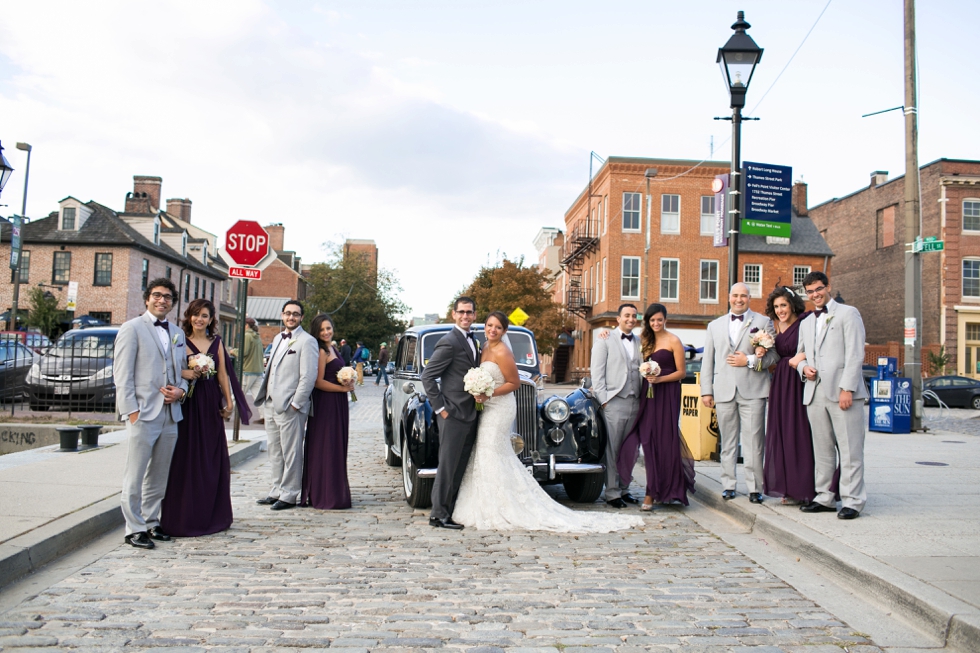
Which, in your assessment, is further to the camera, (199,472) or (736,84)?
(736,84)

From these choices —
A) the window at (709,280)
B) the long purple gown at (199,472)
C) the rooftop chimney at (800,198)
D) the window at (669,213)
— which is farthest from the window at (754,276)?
the long purple gown at (199,472)

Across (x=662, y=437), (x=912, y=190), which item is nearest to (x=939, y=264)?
(x=912, y=190)

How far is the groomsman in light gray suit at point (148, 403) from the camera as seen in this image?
5867mm

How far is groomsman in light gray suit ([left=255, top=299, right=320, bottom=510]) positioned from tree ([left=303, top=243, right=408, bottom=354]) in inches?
1943

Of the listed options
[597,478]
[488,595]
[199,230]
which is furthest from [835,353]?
[199,230]

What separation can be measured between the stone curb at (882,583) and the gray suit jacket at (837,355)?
1192 mm

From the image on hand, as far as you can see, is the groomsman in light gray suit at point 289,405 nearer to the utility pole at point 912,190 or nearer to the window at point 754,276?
the utility pole at point 912,190

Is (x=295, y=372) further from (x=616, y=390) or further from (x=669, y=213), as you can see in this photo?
(x=669, y=213)

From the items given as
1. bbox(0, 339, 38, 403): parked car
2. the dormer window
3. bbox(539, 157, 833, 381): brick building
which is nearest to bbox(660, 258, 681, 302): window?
bbox(539, 157, 833, 381): brick building

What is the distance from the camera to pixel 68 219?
4372 cm

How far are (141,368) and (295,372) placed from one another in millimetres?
1904

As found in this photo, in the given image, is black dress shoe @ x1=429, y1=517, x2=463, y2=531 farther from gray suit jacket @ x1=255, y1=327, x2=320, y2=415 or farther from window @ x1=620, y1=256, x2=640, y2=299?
window @ x1=620, y1=256, x2=640, y2=299

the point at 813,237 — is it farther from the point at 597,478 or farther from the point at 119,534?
the point at 119,534

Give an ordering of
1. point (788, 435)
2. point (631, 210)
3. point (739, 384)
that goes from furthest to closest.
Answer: point (631, 210) → point (739, 384) → point (788, 435)
